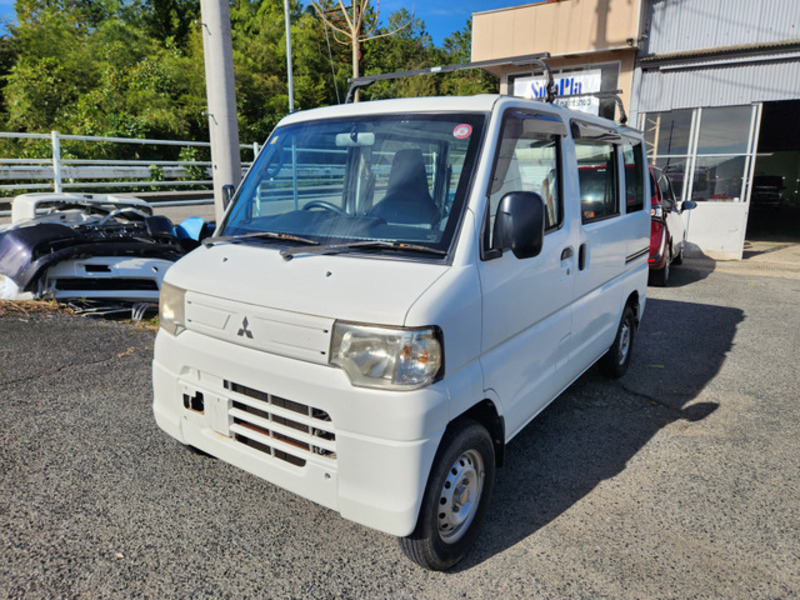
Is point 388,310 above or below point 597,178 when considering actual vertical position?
below

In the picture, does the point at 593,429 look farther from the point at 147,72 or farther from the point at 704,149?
the point at 147,72

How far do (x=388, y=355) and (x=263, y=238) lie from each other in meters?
1.14

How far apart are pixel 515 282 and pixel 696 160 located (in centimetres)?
1126

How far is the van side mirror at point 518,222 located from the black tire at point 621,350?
8.21 ft

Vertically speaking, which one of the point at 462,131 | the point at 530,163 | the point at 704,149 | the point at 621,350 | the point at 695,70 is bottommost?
the point at 621,350

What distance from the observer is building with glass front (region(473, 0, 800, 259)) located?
11000 mm

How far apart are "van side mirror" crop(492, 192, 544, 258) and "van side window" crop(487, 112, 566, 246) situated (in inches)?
3.3

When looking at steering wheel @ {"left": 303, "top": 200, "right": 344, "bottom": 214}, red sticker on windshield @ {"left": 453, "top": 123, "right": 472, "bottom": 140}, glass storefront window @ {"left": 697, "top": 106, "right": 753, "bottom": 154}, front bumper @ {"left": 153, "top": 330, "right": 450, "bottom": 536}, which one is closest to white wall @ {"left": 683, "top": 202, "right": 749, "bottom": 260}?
glass storefront window @ {"left": 697, "top": 106, "right": 753, "bottom": 154}

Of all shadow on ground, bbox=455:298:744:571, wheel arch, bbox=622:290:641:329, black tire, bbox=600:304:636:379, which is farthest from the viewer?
wheel arch, bbox=622:290:641:329

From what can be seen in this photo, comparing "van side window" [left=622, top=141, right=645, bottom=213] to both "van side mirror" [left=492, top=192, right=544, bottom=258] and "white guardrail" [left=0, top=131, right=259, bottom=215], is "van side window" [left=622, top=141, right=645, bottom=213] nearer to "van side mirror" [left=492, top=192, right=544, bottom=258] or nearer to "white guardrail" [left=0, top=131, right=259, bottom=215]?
"van side mirror" [left=492, top=192, right=544, bottom=258]

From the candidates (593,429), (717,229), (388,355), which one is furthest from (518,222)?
(717,229)

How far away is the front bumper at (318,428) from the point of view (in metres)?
2.20

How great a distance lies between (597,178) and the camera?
13.3 feet

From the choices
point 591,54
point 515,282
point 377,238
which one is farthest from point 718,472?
point 591,54
